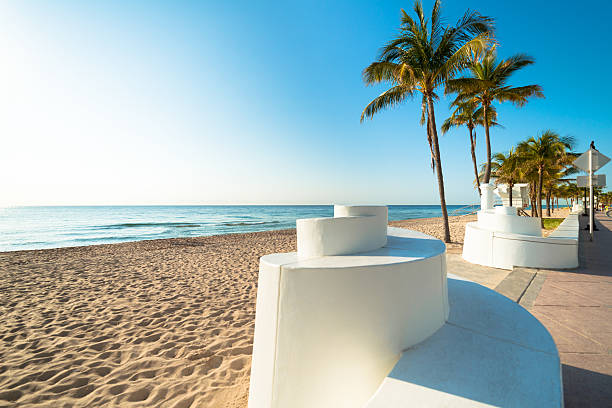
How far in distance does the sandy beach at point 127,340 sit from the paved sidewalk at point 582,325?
2.93 m

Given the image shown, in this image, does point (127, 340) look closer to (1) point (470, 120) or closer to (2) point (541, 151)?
(1) point (470, 120)

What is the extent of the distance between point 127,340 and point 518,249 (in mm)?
7753

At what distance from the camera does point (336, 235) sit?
2098mm

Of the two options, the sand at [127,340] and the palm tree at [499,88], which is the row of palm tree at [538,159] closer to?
the palm tree at [499,88]

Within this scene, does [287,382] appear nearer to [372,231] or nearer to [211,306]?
Answer: [372,231]

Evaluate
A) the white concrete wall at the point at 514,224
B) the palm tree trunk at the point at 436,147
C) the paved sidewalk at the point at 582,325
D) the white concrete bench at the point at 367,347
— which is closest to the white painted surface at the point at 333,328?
the white concrete bench at the point at 367,347

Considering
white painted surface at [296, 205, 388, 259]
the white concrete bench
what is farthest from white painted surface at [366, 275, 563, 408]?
white painted surface at [296, 205, 388, 259]

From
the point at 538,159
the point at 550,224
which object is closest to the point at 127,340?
the point at 550,224

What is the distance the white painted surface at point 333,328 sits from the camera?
1689mm

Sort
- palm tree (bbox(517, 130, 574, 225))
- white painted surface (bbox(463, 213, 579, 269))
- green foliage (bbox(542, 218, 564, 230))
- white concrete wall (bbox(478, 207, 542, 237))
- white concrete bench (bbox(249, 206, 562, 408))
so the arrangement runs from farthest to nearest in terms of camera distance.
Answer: palm tree (bbox(517, 130, 574, 225)), green foliage (bbox(542, 218, 564, 230)), white concrete wall (bbox(478, 207, 542, 237)), white painted surface (bbox(463, 213, 579, 269)), white concrete bench (bbox(249, 206, 562, 408))

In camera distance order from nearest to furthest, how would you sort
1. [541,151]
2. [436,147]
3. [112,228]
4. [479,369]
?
[479,369] → [436,147] → [541,151] → [112,228]

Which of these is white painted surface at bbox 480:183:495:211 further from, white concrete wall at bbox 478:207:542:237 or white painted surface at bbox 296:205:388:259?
white painted surface at bbox 296:205:388:259

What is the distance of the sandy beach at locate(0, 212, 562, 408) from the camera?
2795 mm

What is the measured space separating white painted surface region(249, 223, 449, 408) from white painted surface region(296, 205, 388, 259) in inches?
11.0
